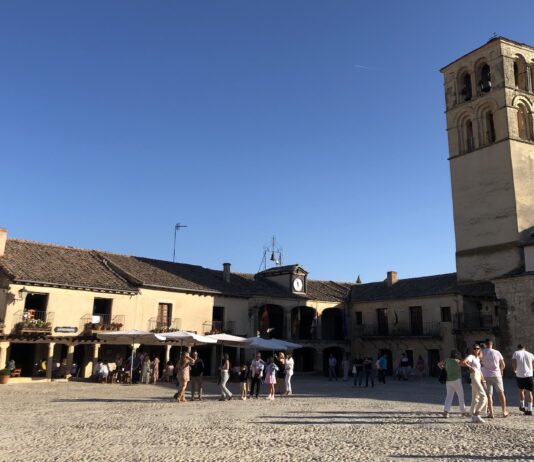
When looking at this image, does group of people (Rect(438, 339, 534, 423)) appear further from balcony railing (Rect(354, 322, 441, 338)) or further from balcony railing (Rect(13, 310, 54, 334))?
balcony railing (Rect(354, 322, 441, 338))

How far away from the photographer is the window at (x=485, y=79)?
3378 centimetres

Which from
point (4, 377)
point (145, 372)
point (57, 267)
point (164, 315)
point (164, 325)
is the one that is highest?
point (57, 267)

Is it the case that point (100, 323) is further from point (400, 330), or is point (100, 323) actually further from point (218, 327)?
point (400, 330)

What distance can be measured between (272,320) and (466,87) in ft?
66.7

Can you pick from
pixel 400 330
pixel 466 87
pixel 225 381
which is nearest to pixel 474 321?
pixel 400 330

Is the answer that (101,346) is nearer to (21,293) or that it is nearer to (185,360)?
(21,293)

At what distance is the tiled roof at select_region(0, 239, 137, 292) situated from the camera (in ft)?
79.9

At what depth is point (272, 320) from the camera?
34.0 metres

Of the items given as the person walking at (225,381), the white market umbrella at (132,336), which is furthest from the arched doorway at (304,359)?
the person walking at (225,381)

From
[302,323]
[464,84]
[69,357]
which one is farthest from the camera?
[464,84]

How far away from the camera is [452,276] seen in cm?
3438

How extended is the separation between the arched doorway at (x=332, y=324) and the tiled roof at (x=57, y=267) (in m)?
14.8

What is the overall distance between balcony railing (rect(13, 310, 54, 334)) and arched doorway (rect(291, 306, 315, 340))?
15485 millimetres

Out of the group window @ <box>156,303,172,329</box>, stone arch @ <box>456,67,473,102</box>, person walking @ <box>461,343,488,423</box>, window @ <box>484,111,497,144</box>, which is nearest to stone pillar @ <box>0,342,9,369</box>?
window @ <box>156,303,172,329</box>
